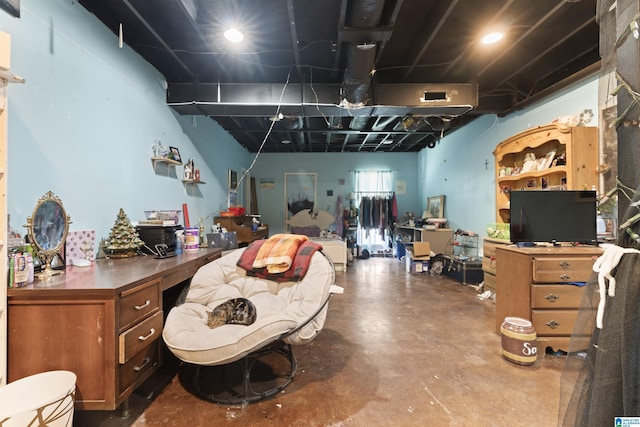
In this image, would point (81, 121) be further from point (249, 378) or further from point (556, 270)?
point (556, 270)

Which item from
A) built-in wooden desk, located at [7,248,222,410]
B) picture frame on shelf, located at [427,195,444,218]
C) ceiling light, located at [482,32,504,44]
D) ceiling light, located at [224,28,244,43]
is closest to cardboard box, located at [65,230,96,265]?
built-in wooden desk, located at [7,248,222,410]

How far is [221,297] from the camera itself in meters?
2.00

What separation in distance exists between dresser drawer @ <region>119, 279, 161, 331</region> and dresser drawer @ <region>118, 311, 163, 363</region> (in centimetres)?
4

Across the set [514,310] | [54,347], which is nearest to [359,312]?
[514,310]

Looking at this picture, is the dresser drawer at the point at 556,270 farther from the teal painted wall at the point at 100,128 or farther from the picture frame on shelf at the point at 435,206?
the picture frame on shelf at the point at 435,206

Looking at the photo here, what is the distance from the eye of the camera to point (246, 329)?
149 cm

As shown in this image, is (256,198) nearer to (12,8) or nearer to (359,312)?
(359,312)

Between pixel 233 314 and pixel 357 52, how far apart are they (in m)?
2.34

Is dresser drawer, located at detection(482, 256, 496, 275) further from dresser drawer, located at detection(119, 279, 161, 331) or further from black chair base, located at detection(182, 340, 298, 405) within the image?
dresser drawer, located at detection(119, 279, 161, 331)

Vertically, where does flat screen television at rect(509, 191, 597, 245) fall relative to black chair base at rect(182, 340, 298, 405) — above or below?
above

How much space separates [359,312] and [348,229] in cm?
391

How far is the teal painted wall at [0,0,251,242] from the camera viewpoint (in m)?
1.54

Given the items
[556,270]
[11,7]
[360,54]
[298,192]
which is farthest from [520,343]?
[298,192]

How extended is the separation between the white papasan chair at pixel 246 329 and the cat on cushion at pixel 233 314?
6 cm
